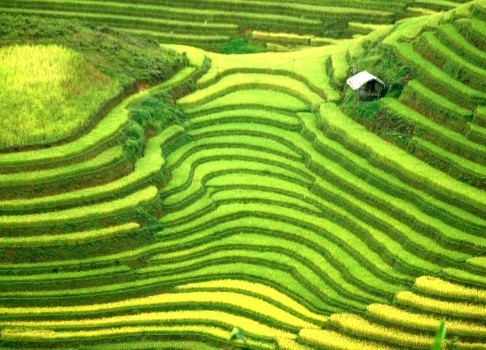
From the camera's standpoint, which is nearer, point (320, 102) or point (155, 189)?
point (155, 189)

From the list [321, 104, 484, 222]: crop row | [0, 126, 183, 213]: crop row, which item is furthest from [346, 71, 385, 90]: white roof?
[0, 126, 183, 213]: crop row

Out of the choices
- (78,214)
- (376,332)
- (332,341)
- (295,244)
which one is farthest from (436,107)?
(78,214)

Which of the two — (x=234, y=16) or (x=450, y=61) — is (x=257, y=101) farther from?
(x=234, y=16)

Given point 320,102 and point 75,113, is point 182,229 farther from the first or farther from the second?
point 320,102

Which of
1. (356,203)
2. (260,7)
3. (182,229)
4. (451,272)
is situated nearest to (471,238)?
(451,272)

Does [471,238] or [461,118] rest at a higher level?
[461,118]

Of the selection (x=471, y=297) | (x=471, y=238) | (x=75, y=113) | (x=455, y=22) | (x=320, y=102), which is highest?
(x=455, y=22)
